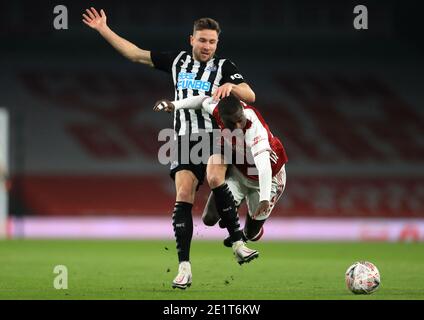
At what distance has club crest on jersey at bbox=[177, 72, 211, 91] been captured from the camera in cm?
778

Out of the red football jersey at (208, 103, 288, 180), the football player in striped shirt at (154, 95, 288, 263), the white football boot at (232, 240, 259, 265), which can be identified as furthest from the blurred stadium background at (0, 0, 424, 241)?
the white football boot at (232, 240, 259, 265)

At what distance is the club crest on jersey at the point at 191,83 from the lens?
778 centimetres

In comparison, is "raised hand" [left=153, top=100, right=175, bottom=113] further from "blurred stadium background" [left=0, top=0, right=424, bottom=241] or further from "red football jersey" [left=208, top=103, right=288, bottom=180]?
"blurred stadium background" [left=0, top=0, right=424, bottom=241]

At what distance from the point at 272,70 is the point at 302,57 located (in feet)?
2.31

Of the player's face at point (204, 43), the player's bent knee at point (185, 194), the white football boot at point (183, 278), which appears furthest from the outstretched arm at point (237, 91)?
the white football boot at point (183, 278)

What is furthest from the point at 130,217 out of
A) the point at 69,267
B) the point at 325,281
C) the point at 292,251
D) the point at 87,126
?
the point at 325,281

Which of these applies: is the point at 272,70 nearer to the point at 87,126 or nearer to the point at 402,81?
the point at 402,81

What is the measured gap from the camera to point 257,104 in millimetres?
20484

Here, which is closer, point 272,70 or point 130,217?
point 130,217

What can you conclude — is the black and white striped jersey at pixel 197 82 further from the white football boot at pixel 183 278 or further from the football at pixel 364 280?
the football at pixel 364 280

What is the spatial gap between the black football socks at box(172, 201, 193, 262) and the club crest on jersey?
3.13 ft

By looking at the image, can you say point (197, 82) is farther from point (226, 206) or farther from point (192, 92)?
point (226, 206)

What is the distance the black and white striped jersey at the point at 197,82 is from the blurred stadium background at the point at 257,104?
36.5 feet

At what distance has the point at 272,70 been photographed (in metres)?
20.6
